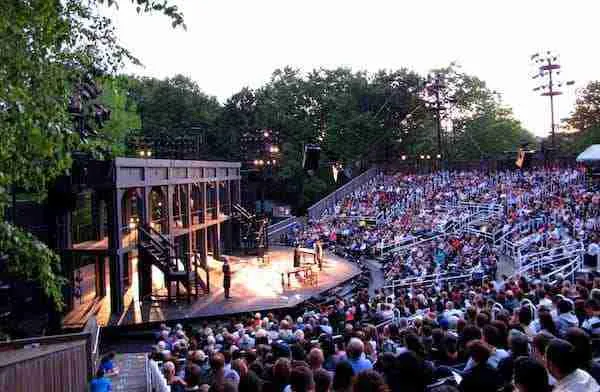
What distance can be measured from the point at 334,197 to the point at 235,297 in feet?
67.0

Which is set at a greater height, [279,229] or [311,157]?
[311,157]

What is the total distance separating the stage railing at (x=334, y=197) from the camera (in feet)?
119

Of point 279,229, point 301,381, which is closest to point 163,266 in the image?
point 301,381

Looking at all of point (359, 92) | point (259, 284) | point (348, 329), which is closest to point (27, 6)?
point (348, 329)

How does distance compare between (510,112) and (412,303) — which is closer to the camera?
(412,303)

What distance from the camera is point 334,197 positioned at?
38031mm

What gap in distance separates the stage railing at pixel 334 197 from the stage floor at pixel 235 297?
441 inches

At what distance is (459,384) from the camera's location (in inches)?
179

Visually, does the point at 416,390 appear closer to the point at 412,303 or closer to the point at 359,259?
the point at 412,303

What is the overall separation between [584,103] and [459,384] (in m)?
47.9

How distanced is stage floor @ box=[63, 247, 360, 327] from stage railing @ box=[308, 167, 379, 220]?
1120 centimetres

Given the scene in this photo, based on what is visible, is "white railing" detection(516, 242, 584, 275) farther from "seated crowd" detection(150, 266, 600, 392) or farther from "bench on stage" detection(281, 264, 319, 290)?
"bench on stage" detection(281, 264, 319, 290)

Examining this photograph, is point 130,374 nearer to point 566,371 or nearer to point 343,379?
point 343,379

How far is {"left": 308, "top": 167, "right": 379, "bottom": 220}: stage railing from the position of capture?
119ft
